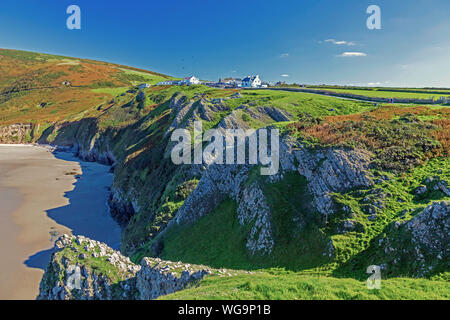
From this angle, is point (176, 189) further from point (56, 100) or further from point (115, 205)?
point (56, 100)

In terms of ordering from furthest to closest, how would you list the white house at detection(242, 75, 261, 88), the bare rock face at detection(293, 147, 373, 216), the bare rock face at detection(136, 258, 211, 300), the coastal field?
the white house at detection(242, 75, 261, 88) → the coastal field → the bare rock face at detection(293, 147, 373, 216) → the bare rock face at detection(136, 258, 211, 300)

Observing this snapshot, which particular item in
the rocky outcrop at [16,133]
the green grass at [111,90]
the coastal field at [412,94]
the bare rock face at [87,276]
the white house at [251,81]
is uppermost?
the green grass at [111,90]

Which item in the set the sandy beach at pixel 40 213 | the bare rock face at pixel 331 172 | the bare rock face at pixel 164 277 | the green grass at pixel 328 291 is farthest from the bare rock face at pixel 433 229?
the sandy beach at pixel 40 213

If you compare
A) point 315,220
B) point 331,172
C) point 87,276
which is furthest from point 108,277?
point 331,172

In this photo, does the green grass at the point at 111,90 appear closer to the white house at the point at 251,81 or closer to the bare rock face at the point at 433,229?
the white house at the point at 251,81

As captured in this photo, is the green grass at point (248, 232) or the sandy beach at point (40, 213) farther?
the sandy beach at point (40, 213)

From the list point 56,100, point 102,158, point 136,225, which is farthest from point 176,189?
point 56,100

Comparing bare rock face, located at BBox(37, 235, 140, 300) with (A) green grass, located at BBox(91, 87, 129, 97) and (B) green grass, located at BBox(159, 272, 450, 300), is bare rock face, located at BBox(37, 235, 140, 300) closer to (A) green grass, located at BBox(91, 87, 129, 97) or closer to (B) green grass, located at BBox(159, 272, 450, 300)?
(B) green grass, located at BBox(159, 272, 450, 300)

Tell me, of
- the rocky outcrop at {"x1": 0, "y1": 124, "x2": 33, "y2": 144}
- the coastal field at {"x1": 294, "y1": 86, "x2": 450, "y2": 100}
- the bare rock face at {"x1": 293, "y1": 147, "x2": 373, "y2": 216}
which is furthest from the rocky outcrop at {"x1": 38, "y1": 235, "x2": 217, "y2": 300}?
the rocky outcrop at {"x1": 0, "y1": 124, "x2": 33, "y2": 144}
